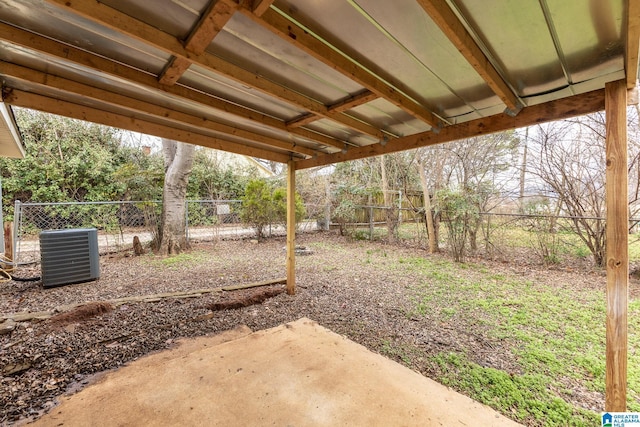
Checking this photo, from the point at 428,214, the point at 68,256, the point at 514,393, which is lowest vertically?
the point at 514,393

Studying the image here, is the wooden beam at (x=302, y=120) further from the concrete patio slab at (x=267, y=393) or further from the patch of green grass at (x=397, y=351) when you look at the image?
the patch of green grass at (x=397, y=351)

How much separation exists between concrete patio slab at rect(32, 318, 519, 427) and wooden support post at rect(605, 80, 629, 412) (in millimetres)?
610

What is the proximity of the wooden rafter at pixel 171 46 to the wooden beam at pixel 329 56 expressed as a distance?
1.59 ft

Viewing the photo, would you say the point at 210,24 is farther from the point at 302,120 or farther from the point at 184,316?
the point at 184,316

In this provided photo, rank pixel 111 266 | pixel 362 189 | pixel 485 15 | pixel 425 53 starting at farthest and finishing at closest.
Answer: pixel 362 189 < pixel 111 266 < pixel 425 53 < pixel 485 15

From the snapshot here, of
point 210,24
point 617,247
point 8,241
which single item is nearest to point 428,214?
point 617,247

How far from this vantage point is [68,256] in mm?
3955

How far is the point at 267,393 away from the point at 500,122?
2.56 m

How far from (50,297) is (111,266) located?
67.3 inches

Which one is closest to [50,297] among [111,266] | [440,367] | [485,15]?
[111,266]

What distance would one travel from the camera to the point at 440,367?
2133 mm

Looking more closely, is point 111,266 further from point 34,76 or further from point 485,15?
point 485,15

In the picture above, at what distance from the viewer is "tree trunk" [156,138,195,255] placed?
20.4ft

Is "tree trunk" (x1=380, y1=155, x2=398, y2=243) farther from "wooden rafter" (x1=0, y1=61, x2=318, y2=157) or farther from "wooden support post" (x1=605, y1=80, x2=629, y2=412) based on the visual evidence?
"wooden support post" (x1=605, y1=80, x2=629, y2=412)
